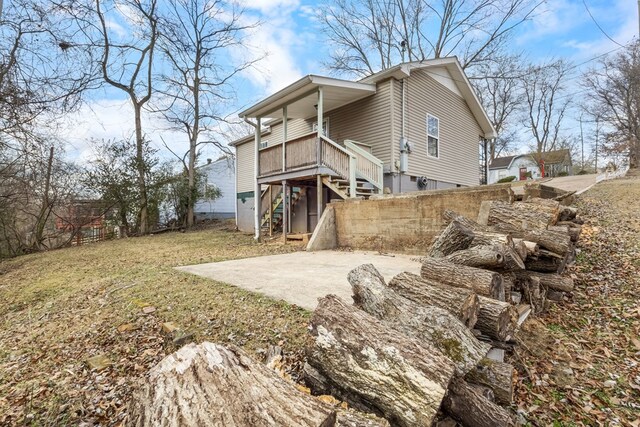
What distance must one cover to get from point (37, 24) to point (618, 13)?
46.9ft

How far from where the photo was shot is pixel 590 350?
2986 mm

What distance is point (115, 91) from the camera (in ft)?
51.9

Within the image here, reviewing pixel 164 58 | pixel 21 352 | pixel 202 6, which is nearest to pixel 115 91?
pixel 164 58

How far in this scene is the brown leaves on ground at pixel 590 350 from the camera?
2.26m

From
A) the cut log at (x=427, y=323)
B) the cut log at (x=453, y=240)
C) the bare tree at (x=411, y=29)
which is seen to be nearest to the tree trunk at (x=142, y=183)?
the bare tree at (x=411, y=29)

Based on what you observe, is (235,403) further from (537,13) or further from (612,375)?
(537,13)

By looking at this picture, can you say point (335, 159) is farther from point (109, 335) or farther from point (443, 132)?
point (109, 335)

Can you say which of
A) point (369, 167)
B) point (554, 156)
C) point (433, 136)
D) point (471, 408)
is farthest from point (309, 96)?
point (554, 156)

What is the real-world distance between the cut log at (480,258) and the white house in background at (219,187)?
1732 cm

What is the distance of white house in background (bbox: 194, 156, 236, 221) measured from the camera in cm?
1900

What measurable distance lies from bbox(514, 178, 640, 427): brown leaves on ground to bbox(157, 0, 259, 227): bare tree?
54.3ft

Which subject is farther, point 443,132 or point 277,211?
point 277,211

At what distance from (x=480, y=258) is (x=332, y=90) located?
7.44m

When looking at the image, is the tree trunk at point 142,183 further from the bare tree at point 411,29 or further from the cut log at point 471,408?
the cut log at point 471,408
